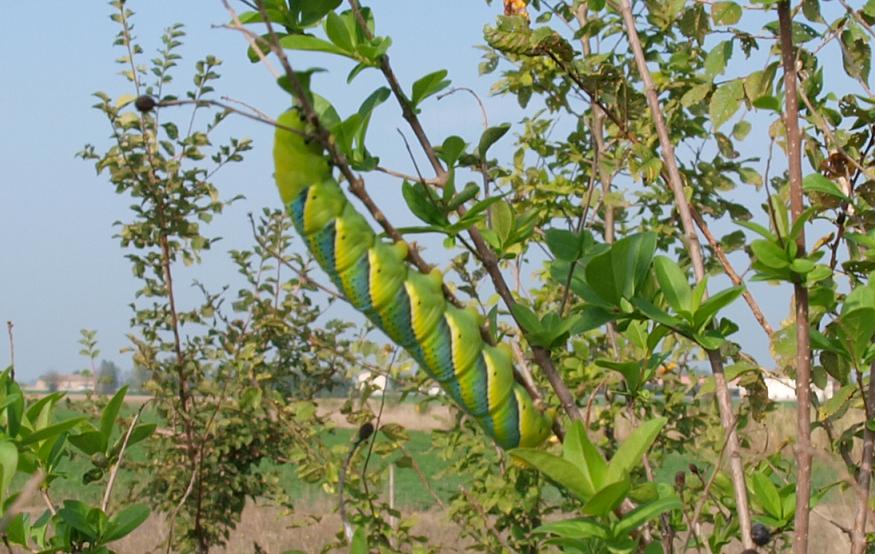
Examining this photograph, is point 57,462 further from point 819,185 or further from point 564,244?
point 819,185

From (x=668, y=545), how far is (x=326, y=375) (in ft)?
12.0

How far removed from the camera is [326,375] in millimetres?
4723

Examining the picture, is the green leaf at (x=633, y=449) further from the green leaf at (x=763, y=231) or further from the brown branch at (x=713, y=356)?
the green leaf at (x=763, y=231)

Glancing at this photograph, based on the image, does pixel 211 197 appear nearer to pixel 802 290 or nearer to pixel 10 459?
pixel 10 459

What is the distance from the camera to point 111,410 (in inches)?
55.7

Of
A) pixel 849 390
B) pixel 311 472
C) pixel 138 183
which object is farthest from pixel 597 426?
pixel 849 390

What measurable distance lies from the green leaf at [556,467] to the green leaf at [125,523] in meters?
0.64

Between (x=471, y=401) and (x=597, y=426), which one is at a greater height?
(x=597, y=426)

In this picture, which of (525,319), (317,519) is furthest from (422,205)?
(317,519)

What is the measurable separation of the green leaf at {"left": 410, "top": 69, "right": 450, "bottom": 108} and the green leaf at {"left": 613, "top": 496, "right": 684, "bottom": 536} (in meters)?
0.52

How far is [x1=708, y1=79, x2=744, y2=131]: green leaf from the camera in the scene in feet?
5.44

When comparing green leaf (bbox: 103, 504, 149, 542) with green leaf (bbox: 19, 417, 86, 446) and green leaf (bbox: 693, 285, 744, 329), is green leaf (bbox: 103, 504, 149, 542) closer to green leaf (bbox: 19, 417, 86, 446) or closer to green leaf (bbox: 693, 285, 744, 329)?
green leaf (bbox: 19, 417, 86, 446)

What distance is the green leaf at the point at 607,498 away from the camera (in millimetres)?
974

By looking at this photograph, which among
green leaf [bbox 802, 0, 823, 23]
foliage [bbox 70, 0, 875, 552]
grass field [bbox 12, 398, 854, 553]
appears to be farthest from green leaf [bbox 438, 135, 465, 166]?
grass field [bbox 12, 398, 854, 553]
